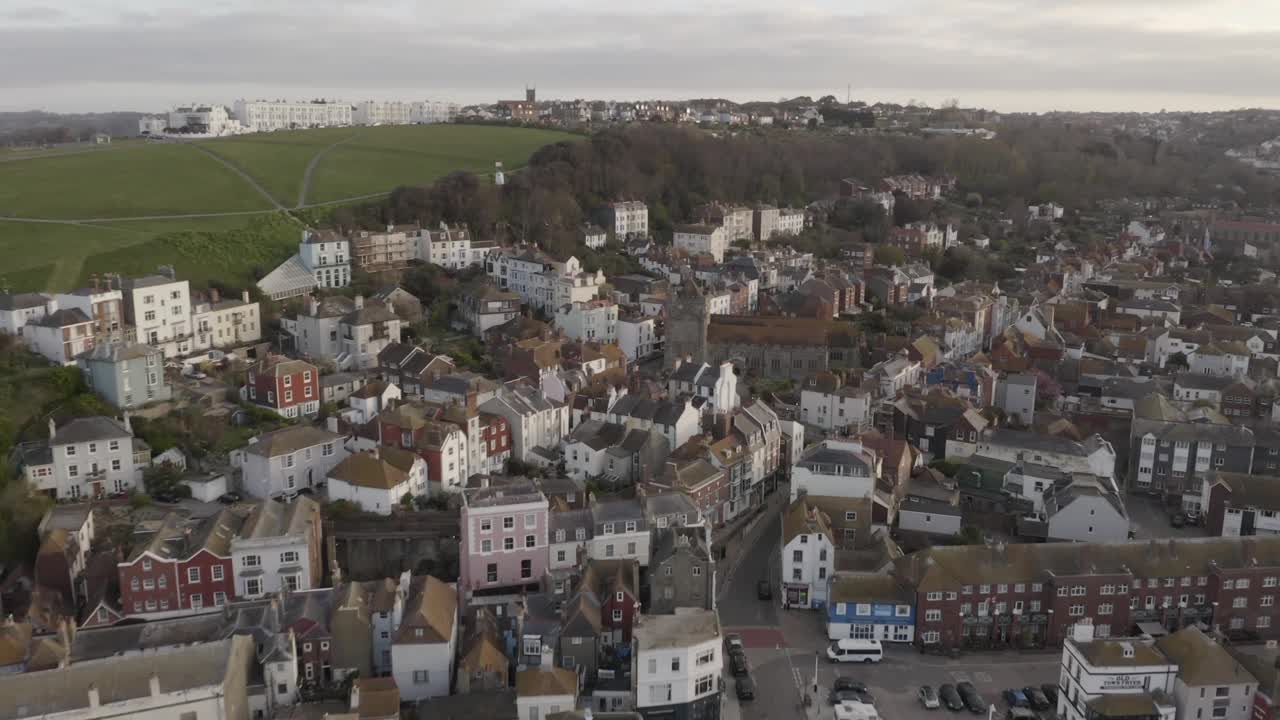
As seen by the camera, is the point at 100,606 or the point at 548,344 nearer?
the point at 100,606

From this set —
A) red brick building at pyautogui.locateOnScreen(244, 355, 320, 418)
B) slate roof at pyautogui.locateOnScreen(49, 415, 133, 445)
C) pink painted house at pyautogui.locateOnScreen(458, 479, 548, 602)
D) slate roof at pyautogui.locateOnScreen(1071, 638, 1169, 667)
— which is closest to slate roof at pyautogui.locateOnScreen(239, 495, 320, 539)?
pink painted house at pyautogui.locateOnScreen(458, 479, 548, 602)

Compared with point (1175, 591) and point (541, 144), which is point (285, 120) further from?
point (1175, 591)

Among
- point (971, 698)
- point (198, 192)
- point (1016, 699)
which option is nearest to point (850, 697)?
point (971, 698)

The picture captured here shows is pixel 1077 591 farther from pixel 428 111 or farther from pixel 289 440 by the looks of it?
pixel 428 111

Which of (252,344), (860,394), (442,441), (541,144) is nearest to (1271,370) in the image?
(860,394)

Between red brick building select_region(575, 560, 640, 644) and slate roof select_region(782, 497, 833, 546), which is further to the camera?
slate roof select_region(782, 497, 833, 546)

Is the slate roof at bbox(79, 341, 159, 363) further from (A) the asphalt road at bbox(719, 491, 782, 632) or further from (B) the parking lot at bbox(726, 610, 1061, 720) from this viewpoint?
(B) the parking lot at bbox(726, 610, 1061, 720)

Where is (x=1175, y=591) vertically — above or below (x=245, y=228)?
below
